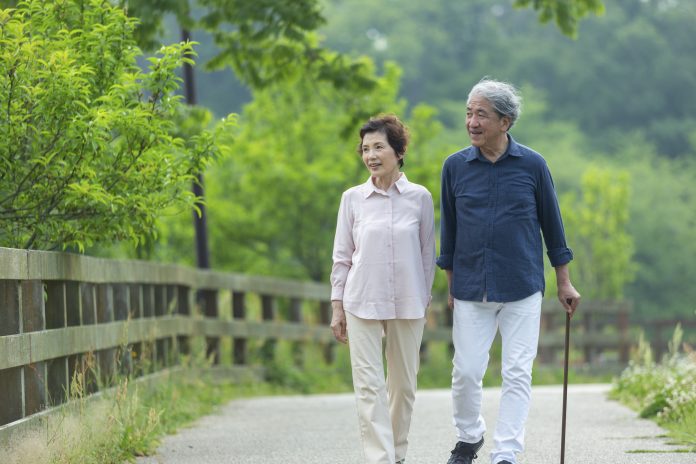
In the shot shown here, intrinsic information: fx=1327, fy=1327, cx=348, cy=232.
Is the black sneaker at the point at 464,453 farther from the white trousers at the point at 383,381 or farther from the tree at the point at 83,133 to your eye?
the tree at the point at 83,133

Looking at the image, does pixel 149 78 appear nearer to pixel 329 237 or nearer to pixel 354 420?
pixel 354 420

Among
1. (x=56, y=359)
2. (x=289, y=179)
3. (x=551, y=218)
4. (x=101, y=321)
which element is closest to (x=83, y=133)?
(x=56, y=359)

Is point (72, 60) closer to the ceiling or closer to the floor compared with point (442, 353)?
closer to the ceiling

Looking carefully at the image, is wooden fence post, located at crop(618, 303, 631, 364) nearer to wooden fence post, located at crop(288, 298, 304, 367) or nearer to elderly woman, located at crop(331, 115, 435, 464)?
wooden fence post, located at crop(288, 298, 304, 367)

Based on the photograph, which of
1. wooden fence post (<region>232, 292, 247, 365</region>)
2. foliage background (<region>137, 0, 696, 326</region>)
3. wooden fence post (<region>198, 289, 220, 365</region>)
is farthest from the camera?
foliage background (<region>137, 0, 696, 326</region>)

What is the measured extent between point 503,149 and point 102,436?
8.59 ft

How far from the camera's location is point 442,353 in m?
24.2

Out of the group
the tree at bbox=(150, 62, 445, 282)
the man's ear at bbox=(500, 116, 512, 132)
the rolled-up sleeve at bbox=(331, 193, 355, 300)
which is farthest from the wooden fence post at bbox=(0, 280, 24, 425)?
the tree at bbox=(150, 62, 445, 282)

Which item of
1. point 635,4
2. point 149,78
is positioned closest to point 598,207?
point 149,78

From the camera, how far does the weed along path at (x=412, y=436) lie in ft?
24.1

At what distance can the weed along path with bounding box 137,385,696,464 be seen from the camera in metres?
7.34

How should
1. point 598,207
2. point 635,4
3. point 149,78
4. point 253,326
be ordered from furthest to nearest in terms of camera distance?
1. point 635,4
2. point 598,207
3. point 253,326
4. point 149,78

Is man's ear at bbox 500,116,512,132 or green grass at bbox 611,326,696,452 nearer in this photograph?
man's ear at bbox 500,116,512,132

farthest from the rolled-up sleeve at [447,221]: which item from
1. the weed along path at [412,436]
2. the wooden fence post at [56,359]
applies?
the wooden fence post at [56,359]
